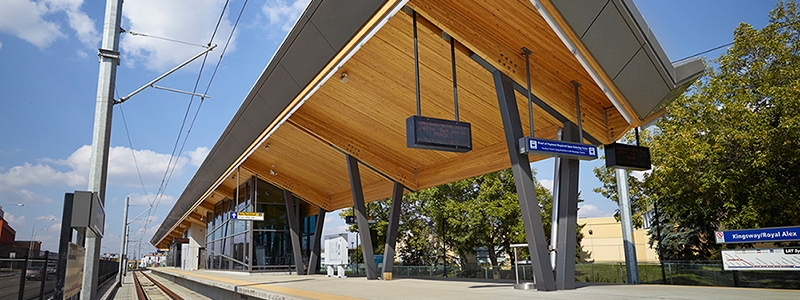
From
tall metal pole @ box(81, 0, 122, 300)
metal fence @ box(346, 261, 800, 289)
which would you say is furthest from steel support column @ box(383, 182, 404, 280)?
tall metal pole @ box(81, 0, 122, 300)

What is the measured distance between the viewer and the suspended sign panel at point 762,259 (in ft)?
38.8

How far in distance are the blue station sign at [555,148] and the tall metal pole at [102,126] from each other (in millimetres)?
7008

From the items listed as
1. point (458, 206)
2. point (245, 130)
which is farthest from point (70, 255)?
point (458, 206)

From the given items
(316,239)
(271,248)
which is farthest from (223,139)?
(271,248)

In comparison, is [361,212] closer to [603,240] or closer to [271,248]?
[271,248]

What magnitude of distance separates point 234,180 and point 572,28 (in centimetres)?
2370

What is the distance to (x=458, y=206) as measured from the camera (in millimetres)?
37000

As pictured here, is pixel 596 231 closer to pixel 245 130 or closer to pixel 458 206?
pixel 458 206

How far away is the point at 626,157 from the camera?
11500 millimetres

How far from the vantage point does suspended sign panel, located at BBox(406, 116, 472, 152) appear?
9.20 m

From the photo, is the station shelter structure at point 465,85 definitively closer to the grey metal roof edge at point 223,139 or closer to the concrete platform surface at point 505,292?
the grey metal roof edge at point 223,139

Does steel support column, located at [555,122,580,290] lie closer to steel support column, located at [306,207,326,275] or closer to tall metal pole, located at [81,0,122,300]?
tall metal pole, located at [81,0,122,300]

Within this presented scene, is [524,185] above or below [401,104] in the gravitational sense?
below

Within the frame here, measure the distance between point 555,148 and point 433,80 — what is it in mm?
3676
